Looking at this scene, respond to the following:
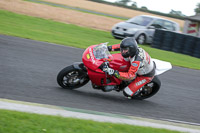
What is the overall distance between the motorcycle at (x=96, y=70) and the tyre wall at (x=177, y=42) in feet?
28.6

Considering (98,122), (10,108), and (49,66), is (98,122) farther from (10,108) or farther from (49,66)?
(49,66)

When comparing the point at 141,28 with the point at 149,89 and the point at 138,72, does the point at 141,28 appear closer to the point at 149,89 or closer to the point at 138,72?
the point at 149,89

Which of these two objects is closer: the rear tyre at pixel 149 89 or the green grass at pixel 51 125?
the green grass at pixel 51 125

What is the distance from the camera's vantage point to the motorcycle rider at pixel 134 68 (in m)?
5.70

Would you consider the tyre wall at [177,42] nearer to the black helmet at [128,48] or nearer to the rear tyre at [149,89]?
the rear tyre at [149,89]

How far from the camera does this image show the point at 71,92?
612 centimetres

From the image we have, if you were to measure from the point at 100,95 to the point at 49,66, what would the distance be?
2175 millimetres

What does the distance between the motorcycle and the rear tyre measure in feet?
0.99

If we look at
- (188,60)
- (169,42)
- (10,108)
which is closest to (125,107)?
(10,108)

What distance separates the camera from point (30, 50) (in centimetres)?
947

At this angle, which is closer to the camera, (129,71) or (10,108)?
(10,108)

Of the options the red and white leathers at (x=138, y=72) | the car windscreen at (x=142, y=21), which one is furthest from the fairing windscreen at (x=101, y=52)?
the car windscreen at (x=142, y=21)

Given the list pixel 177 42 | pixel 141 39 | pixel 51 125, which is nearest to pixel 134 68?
pixel 51 125

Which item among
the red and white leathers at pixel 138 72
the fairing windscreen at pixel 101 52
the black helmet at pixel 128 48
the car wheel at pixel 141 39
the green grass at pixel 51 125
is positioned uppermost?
the black helmet at pixel 128 48
